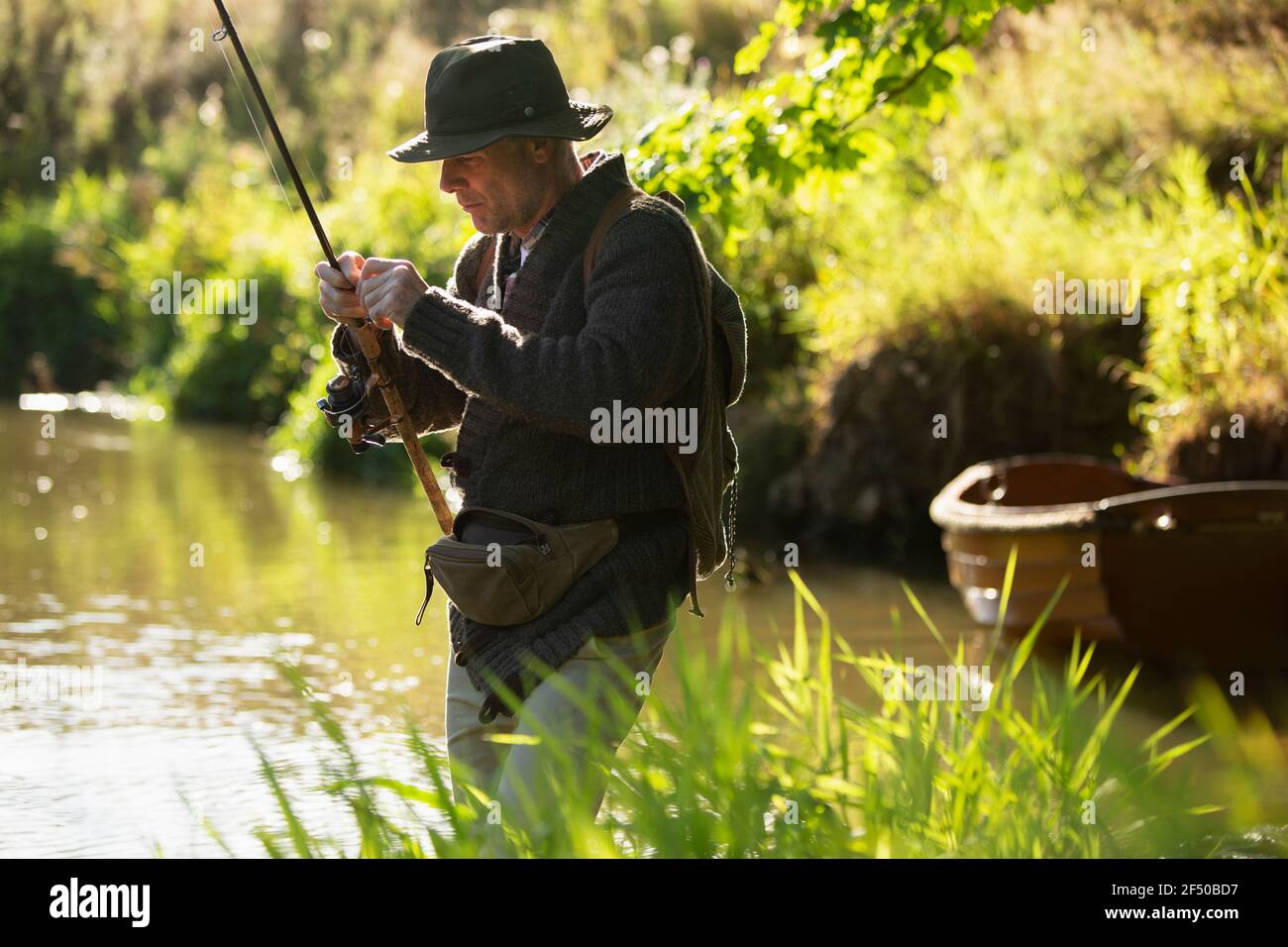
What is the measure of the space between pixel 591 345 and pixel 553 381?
0.10m

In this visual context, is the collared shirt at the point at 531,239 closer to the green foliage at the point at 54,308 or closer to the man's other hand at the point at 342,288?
the man's other hand at the point at 342,288

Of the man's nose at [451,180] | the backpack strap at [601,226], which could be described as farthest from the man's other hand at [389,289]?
the backpack strap at [601,226]

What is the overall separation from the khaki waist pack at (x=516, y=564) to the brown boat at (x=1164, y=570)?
489cm

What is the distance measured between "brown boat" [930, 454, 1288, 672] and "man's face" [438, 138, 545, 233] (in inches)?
195

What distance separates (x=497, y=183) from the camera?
12.2 feet

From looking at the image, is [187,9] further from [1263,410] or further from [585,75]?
[1263,410]

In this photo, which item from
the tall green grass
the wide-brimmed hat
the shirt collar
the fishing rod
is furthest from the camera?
the fishing rod

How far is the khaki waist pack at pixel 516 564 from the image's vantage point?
3680 millimetres

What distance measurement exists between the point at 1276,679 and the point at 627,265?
5.67 metres

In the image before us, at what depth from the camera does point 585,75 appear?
72.1 feet

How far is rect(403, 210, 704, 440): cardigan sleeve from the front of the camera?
3.51 m

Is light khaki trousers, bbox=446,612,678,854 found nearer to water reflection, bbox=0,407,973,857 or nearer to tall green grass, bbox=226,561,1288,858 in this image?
tall green grass, bbox=226,561,1288,858

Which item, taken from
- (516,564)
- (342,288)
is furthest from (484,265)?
(516,564)

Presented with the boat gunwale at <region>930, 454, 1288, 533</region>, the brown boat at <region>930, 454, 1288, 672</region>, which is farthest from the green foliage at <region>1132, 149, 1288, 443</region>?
the brown boat at <region>930, 454, 1288, 672</region>
